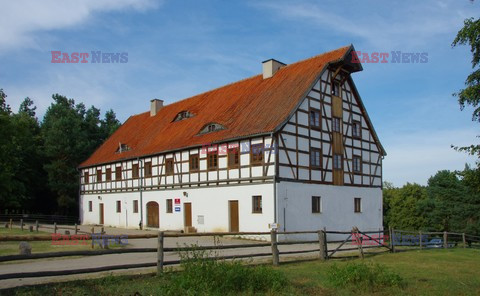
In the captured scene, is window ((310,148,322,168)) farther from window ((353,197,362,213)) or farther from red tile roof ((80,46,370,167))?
window ((353,197,362,213))

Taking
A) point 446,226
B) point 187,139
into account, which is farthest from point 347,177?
point 446,226

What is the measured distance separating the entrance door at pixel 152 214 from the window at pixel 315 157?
12.0 meters

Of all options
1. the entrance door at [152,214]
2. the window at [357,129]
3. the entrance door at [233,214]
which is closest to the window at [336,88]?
the window at [357,129]

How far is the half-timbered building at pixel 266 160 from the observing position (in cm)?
2359

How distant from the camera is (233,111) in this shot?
91.8 feet

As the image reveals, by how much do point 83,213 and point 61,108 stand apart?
15.2 meters

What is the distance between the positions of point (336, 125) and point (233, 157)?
279 inches

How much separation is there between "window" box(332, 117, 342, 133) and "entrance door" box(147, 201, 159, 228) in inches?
523

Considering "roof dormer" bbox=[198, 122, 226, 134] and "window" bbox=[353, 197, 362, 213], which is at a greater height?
"roof dormer" bbox=[198, 122, 226, 134]

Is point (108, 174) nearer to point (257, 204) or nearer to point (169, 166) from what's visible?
point (169, 166)

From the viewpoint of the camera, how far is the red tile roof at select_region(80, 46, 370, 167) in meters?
24.8

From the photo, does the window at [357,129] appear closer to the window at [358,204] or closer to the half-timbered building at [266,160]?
the half-timbered building at [266,160]

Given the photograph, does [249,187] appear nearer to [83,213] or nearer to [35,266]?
[35,266]

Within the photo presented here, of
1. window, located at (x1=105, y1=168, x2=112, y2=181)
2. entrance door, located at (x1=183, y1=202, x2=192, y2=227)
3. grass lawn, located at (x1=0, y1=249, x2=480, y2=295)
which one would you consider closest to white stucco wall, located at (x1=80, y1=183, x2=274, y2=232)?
entrance door, located at (x1=183, y1=202, x2=192, y2=227)
